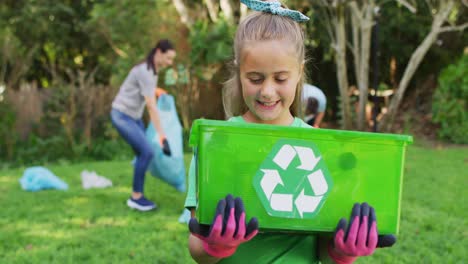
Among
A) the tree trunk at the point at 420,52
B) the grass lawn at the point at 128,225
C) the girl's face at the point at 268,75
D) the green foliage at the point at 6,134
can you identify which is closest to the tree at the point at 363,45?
the tree trunk at the point at 420,52

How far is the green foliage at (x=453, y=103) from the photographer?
397 inches

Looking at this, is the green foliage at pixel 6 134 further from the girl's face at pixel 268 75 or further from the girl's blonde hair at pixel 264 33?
the girl's face at pixel 268 75

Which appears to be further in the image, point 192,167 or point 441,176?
point 441,176

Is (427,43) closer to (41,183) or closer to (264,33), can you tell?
(41,183)

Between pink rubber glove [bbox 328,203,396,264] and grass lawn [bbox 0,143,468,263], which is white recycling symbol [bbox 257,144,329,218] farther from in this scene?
grass lawn [bbox 0,143,468,263]

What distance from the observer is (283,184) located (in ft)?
3.90

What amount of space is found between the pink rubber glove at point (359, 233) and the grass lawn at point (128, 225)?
238cm

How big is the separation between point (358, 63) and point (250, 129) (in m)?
8.80

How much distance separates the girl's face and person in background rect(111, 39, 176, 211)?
3154mm

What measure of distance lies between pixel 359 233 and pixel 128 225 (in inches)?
133

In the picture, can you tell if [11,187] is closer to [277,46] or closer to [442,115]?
[277,46]

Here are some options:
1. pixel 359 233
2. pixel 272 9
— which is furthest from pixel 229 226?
A: pixel 272 9

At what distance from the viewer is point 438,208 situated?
194 inches

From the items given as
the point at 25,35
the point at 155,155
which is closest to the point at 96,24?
the point at 25,35
